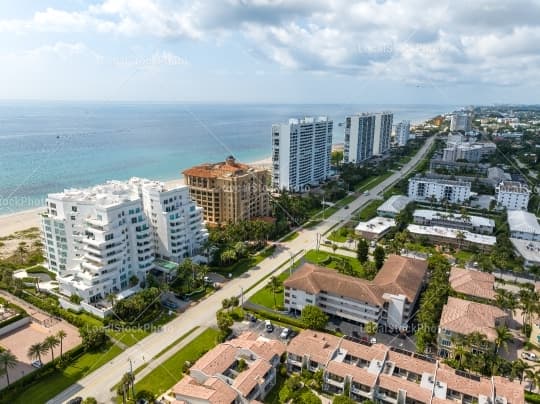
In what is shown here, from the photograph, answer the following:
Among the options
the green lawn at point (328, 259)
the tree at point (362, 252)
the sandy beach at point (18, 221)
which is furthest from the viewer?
the sandy beach at point (18, 221)

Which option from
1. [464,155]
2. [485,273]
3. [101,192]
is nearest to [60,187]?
[101,192]

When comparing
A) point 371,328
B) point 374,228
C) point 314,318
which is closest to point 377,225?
point 374,228

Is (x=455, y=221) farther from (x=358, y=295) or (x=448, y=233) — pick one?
(x=358, y=295)

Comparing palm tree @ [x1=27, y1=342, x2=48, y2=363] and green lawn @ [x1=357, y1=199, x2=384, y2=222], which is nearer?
palm tree @ [x1=27, y1=342, x2=48, y2=363]

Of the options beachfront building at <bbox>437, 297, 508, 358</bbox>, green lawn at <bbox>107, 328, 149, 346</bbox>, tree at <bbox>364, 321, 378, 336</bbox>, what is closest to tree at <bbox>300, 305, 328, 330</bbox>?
tree at <bbox>364, 321, 378, 336</bbox>

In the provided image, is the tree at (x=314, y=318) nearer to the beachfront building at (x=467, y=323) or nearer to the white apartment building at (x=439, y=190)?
the beachfront building at (x=467, y=323)

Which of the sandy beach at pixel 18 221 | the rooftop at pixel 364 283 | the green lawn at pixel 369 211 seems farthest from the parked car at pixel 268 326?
the sandy beach at pixel 18 221

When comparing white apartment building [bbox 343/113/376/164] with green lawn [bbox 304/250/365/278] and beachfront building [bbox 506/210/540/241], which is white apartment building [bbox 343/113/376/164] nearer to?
beachfront building [bbox 506/210/540/241]

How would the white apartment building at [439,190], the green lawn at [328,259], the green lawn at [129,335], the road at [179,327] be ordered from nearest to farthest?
the road at [179,327] < the green lawn at [129,335] < the green lawn at [328,259] < the white apartment building at [439,190]
